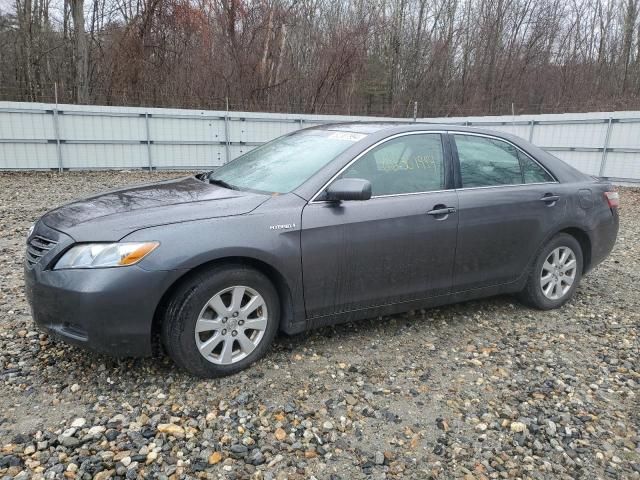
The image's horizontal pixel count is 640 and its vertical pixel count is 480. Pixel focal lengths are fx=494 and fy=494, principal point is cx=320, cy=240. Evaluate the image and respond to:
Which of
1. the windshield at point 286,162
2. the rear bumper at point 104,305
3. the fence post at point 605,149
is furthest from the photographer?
the fence post at point 605,149

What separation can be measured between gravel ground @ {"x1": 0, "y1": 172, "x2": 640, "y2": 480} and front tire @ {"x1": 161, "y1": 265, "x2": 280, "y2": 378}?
5.5 inches

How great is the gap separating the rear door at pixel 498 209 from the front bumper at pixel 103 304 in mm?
2219

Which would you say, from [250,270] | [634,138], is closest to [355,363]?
[250,270]

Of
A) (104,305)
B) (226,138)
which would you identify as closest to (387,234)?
(104,305)

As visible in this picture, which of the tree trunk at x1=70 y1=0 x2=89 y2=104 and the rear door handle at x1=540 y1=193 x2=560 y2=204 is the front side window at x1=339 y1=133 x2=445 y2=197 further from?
the tree trunk at x1=70 y1=0 x2=89 y2=104

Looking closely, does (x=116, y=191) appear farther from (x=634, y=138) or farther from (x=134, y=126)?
(x=634, y=138)

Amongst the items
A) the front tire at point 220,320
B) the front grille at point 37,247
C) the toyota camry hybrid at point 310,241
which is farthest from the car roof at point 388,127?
the front grille at point 37,247

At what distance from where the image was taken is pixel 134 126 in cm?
1348

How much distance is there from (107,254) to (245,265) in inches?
30.5

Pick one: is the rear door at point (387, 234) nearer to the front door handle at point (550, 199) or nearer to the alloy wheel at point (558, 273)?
the front door handle at point (550, 199)

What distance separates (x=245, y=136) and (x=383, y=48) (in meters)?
12.7

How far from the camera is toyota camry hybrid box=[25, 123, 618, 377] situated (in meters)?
2.72

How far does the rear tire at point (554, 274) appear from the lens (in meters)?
4.25

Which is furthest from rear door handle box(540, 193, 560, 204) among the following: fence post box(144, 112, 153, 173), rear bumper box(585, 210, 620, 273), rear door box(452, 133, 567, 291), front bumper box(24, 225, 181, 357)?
fence post box(144, 112, 153, 173)
